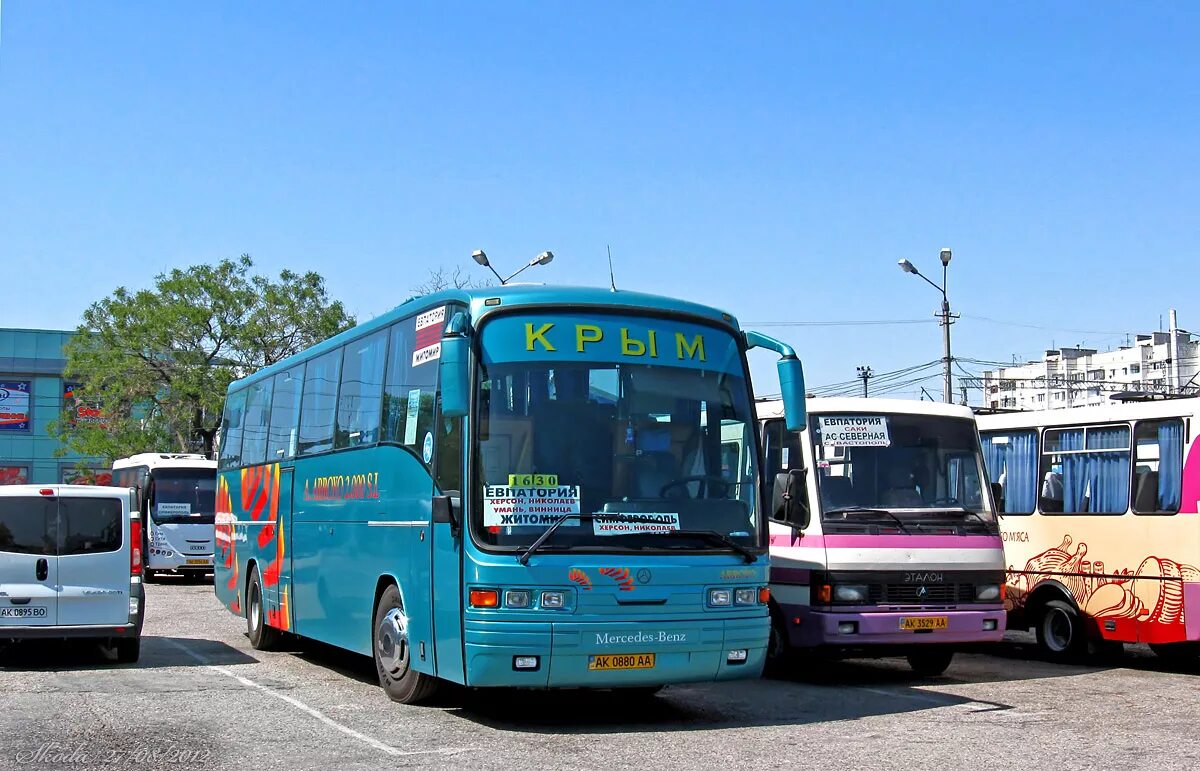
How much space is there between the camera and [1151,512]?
14594 millimetres

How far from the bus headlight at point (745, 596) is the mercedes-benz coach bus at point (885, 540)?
2587 mm

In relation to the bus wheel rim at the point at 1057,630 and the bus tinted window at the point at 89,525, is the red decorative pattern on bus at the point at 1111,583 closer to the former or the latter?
the bus wheel rim at the point at 1057,630

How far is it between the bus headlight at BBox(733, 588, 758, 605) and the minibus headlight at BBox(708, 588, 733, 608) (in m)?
0.06

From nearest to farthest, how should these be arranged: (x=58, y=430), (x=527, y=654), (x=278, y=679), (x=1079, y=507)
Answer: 1. (x=527, y=654)
2. (x=278, y=679)
3. (x=1079, y=507)
4. (x=58, y=430)

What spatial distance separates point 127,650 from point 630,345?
6.95m

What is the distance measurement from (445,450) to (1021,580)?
8.59 meters

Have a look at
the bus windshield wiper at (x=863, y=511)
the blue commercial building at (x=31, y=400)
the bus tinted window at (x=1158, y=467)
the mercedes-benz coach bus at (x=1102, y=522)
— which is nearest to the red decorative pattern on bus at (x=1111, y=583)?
the mercedes-benz coach bus at (x=1102, y=522)

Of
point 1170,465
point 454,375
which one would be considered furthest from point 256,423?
point 1170,465

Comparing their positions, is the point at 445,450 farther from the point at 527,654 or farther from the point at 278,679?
the point at 278,679

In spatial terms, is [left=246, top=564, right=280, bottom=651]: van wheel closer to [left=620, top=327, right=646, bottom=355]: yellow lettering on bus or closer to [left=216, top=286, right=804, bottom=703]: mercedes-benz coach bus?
[left=216, top=286, right=804, bottom=703]: mercedes-benz coach bus

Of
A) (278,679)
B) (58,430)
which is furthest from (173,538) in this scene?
(58,430)

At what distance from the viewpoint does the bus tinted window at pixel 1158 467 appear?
46.8 feet

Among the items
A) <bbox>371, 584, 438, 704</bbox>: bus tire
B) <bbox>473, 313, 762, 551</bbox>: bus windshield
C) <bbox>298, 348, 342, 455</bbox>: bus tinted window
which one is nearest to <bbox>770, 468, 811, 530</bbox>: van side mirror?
<bbox>473, 313, 762, 551</bbox>: bus windshield

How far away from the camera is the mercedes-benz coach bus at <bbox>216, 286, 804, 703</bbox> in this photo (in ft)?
32.5
